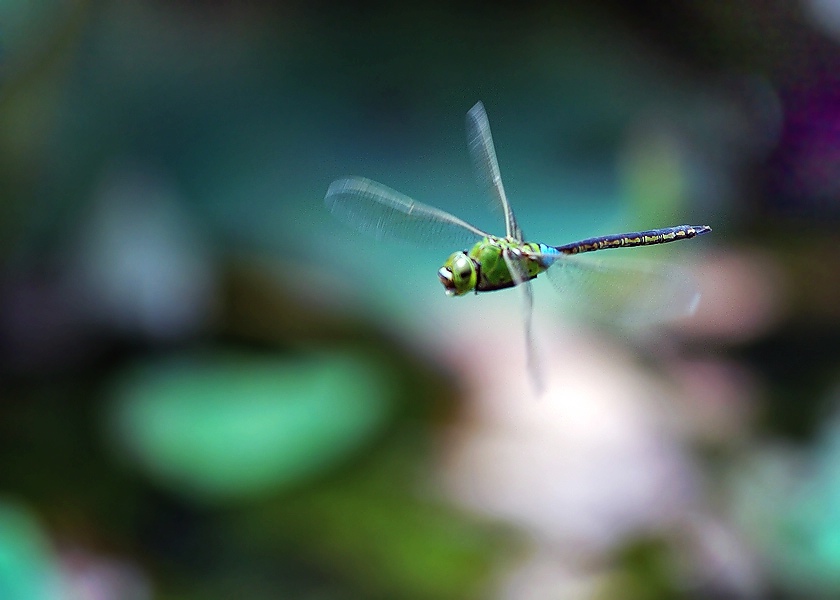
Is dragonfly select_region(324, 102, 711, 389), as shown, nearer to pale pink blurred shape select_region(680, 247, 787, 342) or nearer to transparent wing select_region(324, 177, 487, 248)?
transparent wing select_region(324, 177, 487, 248)

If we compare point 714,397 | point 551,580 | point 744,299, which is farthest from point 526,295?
point 744,299

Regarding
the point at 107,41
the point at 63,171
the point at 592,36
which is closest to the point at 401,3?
the point at 592,36

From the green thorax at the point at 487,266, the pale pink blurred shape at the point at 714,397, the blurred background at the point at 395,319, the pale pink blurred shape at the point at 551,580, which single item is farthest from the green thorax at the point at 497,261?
the pale pink blurred shape at the point at 714,397

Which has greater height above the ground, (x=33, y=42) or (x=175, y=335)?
(x=33, y=42)

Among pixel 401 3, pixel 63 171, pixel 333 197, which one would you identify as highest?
pixel 401 3

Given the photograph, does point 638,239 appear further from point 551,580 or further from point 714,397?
point 714,397

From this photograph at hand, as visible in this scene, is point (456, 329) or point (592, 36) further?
point (592, 36)

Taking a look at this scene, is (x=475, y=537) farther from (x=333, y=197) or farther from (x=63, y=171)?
(x=63, y=171)

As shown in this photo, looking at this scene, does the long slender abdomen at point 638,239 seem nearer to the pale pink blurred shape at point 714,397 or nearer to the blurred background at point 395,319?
the blurred background at point 395,319
